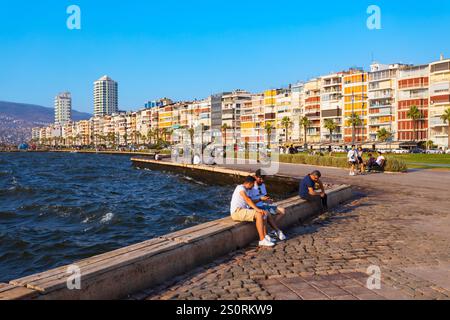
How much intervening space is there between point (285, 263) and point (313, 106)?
113472 mm

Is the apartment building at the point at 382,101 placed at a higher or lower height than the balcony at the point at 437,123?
higher

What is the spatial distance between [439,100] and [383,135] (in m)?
12.9

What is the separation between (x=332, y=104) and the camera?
4313 inches

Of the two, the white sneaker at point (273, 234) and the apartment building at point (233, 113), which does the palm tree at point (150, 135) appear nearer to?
the apartment building at point (233, 113)

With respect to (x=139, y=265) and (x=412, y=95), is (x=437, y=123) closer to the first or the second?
(x=412, y=95)

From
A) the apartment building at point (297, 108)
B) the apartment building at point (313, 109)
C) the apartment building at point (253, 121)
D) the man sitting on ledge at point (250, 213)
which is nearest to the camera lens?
the man sitting on ledge at point (250, 213)

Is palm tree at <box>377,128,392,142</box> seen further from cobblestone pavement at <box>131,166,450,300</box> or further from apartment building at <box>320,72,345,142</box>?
cobblestone pavement at <box>131,166,450,300</box>

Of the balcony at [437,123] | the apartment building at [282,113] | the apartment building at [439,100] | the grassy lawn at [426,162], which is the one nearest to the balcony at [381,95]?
the apartment building at [439,100]

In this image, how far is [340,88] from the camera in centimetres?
10894

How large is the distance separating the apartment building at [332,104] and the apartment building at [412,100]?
53.8ft

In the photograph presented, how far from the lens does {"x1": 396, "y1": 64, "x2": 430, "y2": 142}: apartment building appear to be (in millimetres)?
87812

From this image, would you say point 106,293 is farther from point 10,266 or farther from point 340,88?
point 340,88

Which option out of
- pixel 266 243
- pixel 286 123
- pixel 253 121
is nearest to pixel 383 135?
pixel 286 123

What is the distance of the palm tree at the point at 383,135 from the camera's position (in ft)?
300
